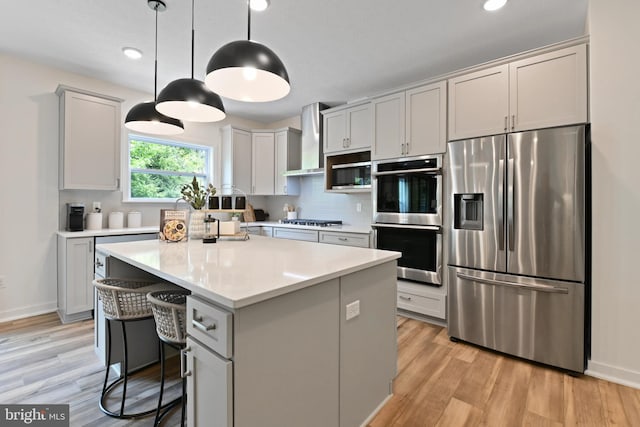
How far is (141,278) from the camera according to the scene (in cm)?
221

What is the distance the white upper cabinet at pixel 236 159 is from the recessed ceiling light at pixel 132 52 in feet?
5.73

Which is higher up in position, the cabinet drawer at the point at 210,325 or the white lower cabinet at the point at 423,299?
the cabinet drawer at the point at 210,325

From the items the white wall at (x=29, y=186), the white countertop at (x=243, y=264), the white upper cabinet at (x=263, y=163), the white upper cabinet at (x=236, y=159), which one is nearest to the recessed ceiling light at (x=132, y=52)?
the white wall at (x=29, y=186)

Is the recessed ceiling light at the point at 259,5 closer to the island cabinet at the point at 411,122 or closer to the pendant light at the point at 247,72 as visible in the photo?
the pendant light at the point at 247,72

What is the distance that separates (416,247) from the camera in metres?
3.07

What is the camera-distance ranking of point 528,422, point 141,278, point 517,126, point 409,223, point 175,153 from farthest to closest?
point 175,153
point 409,223
point 517,126
point 141,278
point 528,422

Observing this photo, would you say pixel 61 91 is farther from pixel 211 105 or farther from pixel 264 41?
pixel 211 105

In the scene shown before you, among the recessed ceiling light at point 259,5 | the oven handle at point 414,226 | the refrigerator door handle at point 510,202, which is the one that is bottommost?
the oven handle at point 414,226

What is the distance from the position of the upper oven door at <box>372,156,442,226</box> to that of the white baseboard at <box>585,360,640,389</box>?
1496mm

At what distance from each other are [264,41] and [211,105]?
1354mm

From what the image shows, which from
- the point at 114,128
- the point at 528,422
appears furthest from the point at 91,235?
the point at 528,422

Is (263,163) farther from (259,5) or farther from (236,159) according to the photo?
(259,5)

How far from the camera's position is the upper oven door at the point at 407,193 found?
115 inches

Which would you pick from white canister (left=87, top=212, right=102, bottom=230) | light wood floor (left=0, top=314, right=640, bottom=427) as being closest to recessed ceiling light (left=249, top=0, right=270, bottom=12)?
light wood floor (left=0, top=314, right=640, bottom=427)
